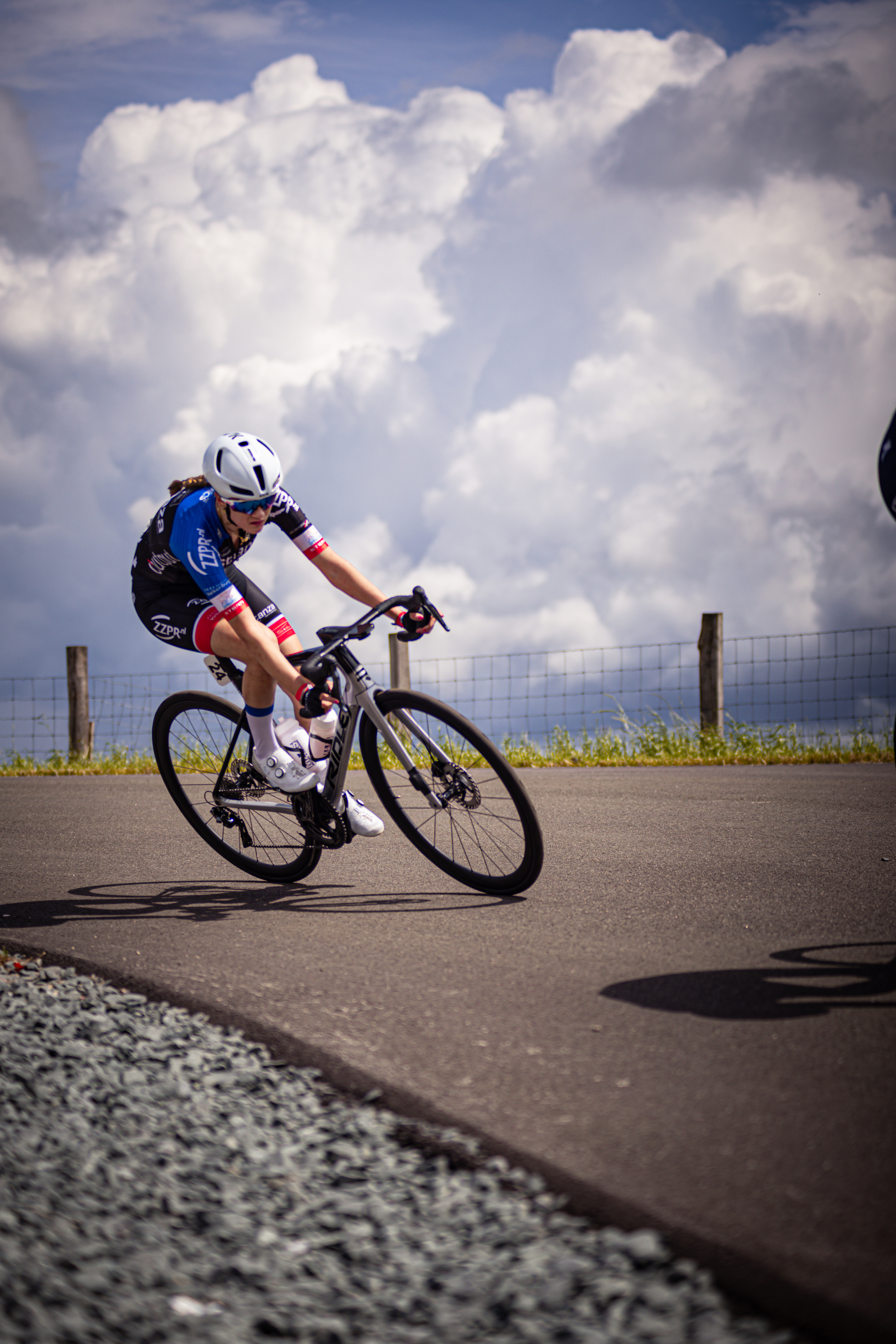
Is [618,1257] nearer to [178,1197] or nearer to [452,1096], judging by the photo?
[452,1096]

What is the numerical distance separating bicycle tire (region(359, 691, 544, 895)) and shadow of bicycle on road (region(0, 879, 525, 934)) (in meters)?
0.13

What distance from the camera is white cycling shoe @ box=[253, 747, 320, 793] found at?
453 cm

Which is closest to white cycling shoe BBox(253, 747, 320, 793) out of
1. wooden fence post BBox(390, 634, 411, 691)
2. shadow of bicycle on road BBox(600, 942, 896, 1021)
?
shadow of bicycle on road BBox(600, 942, 896, 1021)

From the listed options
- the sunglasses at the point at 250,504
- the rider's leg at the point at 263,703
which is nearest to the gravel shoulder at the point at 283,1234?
the rider's leg at the point at 263,703

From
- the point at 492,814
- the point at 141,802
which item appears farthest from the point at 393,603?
the point at 141,802

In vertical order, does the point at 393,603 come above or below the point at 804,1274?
above

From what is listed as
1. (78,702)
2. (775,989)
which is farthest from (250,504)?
(78,702)

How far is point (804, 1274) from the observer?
1692mm

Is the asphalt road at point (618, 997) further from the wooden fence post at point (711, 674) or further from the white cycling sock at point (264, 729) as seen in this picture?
the wooden fence post at point (711, 674)

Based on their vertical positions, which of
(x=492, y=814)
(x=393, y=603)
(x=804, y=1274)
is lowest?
(x=804, y=1274)

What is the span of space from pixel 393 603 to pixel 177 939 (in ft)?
5.51

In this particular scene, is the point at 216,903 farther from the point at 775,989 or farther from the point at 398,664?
the point at 398,664

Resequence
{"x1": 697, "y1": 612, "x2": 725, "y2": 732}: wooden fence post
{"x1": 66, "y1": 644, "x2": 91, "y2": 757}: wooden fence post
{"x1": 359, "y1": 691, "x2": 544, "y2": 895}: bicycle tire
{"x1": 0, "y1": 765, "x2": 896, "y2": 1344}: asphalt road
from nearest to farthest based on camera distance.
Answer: {"x1": 0, "y1": 765, "x2": 896, "y2": 1344}: asphalt road, {"x1": 359, "y1": 691, "x2": 544, "y2": 895}: bicycle tire, {"x1": 697, "y1": 612, "x2": 725, "y2": 732}: wooden fence post, {"x1": 66, "y1": 644, "x2": 91, "y2": 757}: wooden fence post

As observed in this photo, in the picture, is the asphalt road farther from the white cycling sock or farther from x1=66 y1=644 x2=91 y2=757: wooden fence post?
x1=66 y1=644 x2=91 y2=757: wooden fence post
